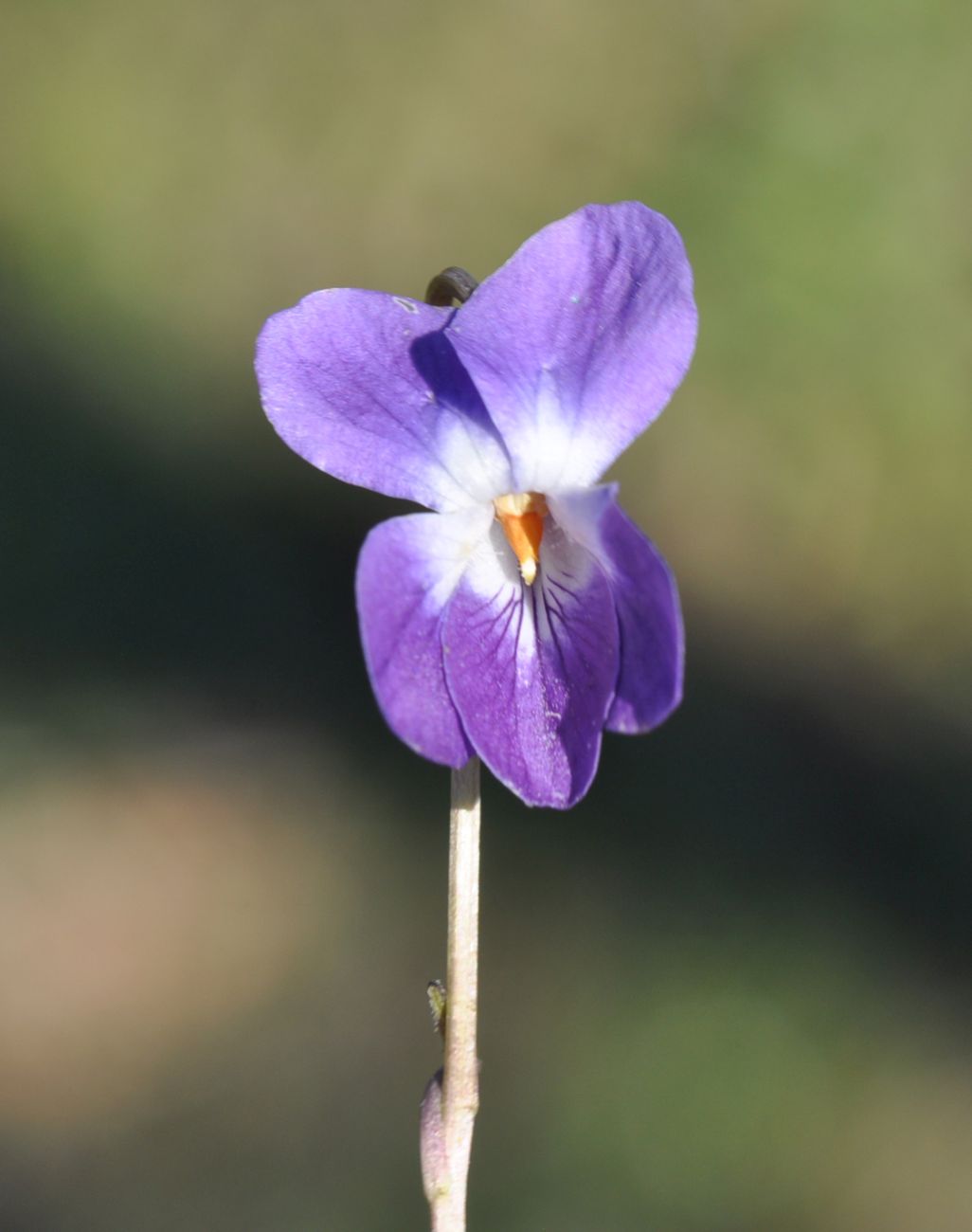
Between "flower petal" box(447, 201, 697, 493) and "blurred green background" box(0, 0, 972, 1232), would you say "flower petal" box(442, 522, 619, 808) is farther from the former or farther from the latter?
"blurred green background" box(0, 0, 972, 1232)

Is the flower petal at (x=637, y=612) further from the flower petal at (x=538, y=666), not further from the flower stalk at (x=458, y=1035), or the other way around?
the flower stalk at (x=458, y=1035)

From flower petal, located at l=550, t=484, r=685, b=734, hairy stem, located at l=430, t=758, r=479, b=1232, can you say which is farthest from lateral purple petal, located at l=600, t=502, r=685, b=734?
hairy stem, located at l=430, t=758, r=479, b=1232

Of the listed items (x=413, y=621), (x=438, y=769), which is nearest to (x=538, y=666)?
(x=413, y=621)

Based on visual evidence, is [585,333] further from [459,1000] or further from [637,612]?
[459,1000]

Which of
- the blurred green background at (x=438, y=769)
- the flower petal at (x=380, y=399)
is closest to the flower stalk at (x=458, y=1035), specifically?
the flower petal at (x=380, y=399)

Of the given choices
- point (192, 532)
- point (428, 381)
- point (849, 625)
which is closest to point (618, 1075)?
point (849, 625)

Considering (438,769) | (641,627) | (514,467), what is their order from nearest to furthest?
(641,627) → (514,467) → (438,769)
